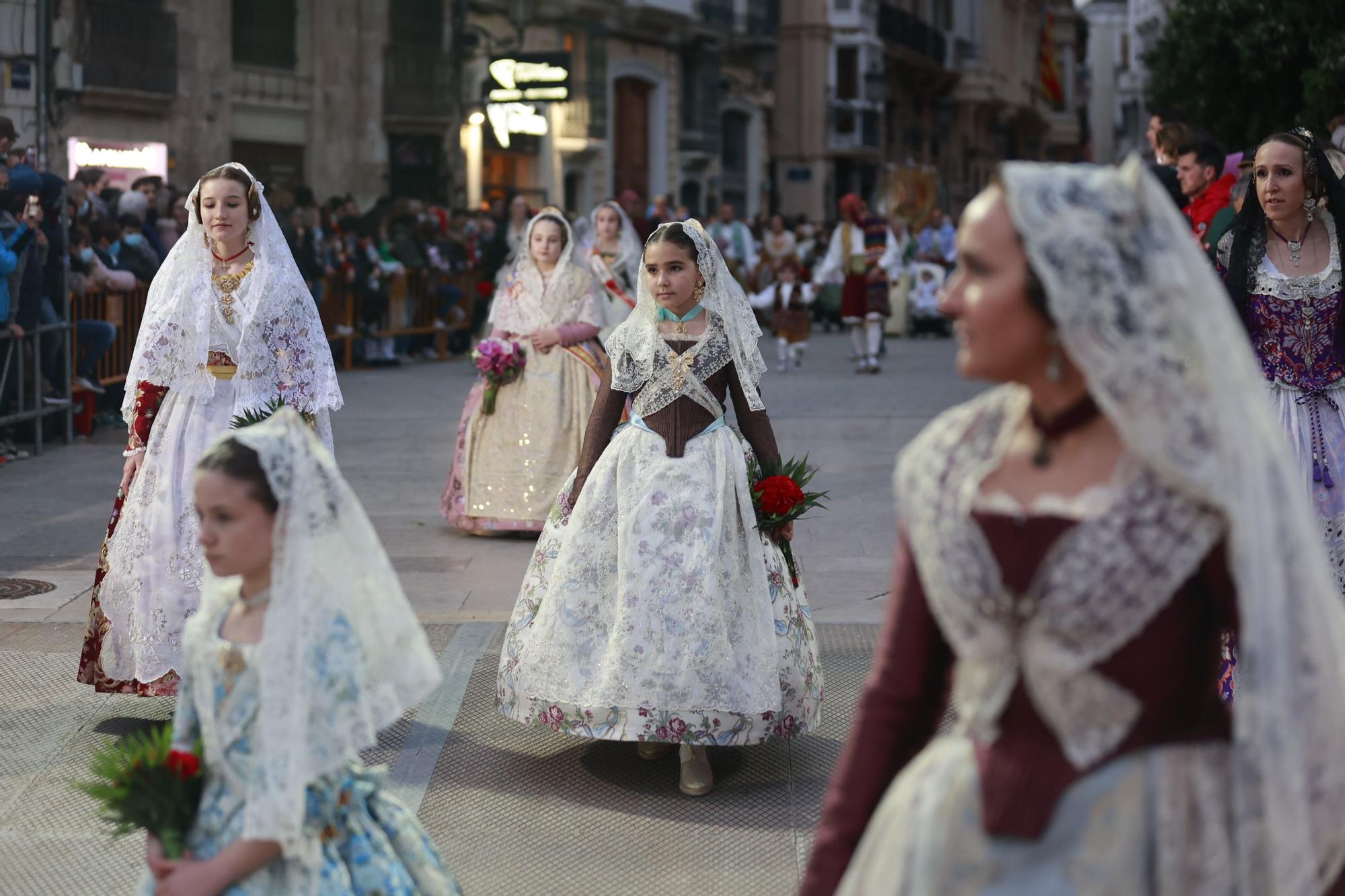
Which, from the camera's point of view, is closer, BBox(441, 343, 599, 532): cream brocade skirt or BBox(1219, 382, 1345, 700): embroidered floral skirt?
BBox(1219, 382, 1345, 700): embroidered floral skirt

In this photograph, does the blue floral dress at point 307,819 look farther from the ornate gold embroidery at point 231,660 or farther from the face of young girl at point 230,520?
the face of young girl at point 230,520

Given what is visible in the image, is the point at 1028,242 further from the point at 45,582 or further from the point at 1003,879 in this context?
the point at 45,582

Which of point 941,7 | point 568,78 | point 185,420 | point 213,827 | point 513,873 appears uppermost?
point 941,7

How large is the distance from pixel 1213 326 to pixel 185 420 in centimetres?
444

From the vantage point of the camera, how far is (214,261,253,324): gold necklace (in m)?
6.13

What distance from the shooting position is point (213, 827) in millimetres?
3062

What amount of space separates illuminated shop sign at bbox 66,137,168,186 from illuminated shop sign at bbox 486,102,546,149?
8.15 meters

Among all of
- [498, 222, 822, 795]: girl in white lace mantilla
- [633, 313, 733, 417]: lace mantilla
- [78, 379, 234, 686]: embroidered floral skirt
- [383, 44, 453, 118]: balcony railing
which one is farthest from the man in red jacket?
[383, 44, 453, 118]: balcony railing

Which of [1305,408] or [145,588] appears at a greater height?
[1305,408]

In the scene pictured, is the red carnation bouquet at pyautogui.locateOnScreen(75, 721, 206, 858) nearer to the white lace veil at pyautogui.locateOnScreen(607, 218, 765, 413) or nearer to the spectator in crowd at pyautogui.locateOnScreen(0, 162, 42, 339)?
the white lace veil at pyautogui.locateOnScreen(607, 218, 765, 413)

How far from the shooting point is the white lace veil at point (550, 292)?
1006 centimetres

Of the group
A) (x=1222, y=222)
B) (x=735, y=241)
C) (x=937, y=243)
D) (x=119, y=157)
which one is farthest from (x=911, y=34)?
(x=1222, y=222)

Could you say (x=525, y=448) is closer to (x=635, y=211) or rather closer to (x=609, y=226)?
(x=609, y=226)

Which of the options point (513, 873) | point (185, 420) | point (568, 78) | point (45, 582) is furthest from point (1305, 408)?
point (568, 78)
